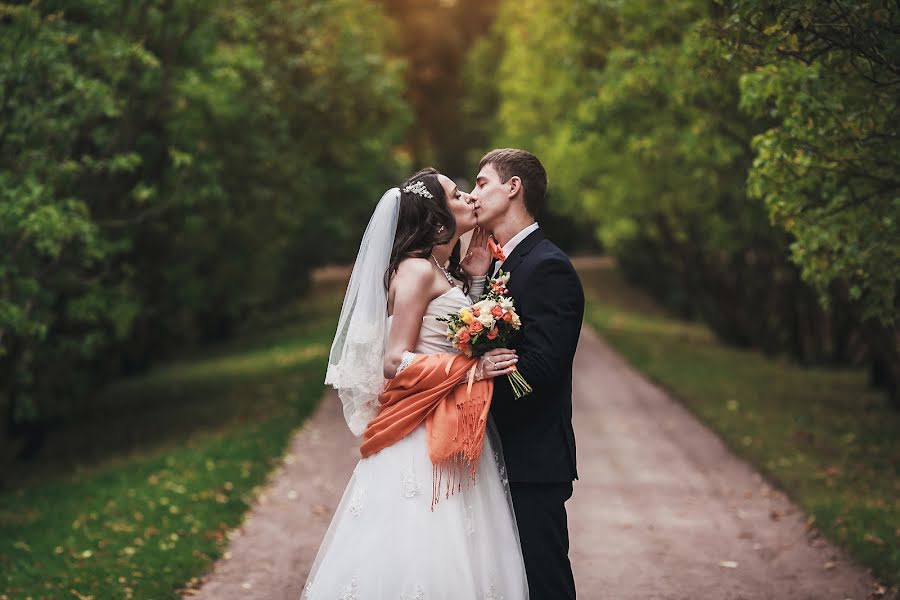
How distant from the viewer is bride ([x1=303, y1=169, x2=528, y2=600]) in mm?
4840

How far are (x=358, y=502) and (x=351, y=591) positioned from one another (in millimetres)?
405

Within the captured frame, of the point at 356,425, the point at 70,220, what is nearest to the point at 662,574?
the point at 356,425

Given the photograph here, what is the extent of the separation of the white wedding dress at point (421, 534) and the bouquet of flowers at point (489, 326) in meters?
0.30

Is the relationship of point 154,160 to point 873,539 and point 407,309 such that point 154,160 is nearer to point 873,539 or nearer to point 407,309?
point 873,539

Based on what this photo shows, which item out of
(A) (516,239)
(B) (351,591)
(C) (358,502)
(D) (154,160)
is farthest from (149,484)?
(A) (516,239)

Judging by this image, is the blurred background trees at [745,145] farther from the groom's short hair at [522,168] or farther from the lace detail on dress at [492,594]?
the lace detail on dress at [492,594]

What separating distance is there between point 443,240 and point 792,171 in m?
3.93

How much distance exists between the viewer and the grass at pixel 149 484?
8195mm

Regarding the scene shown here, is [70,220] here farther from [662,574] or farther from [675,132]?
[675,132]

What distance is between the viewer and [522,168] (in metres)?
5.02

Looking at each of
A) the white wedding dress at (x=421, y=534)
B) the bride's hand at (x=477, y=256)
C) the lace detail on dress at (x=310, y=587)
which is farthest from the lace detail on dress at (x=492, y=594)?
the bride's hand at (x=477, y=256)

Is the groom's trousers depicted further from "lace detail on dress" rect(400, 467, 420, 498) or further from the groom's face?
the groom's face

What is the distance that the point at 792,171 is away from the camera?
26.3 feet

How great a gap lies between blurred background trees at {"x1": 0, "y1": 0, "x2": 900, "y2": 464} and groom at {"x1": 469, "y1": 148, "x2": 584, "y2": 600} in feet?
7.08
